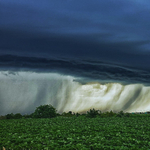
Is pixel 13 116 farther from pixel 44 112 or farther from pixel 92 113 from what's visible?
pixel 92 113

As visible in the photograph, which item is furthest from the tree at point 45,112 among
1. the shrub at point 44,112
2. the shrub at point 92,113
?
the shrub at point 92,113

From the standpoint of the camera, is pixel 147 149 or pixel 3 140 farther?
pixel 3 140

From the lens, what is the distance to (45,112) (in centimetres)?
5662

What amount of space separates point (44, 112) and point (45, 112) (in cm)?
28

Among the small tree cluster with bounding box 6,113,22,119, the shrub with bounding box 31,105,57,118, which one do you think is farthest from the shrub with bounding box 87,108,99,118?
the small tree cluster with bounding box 6,113,22,119

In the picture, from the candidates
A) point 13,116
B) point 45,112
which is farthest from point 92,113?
point 13,116

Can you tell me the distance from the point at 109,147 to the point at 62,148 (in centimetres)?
340

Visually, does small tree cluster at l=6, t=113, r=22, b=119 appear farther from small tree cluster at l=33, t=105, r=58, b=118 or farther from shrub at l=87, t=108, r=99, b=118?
shrub at l=87, t=108, r=99, b=118

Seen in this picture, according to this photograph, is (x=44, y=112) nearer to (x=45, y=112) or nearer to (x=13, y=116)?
(x=45, y=112)

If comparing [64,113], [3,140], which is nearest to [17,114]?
[64,113]

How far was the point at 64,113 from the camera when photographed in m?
64.9

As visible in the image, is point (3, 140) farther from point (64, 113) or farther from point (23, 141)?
point (64, 113)

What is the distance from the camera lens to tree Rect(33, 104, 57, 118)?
2216 inches

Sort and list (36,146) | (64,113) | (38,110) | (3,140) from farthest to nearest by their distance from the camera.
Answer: (64,113), (38,110), (3,140), (36,146)
